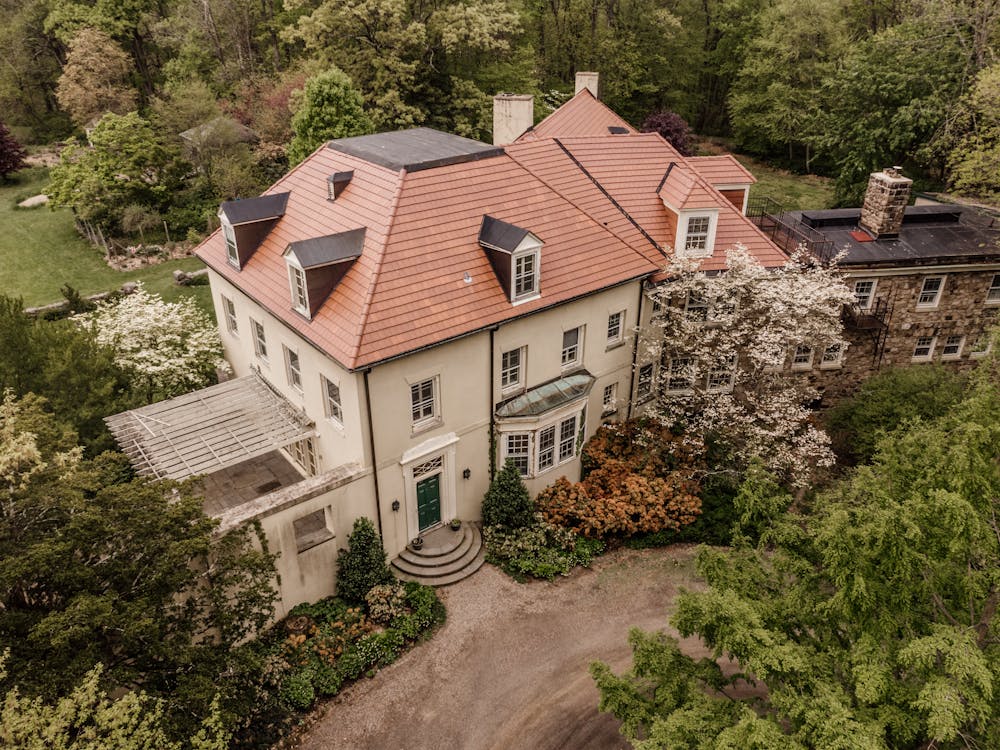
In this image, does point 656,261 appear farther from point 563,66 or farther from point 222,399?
point 563,66

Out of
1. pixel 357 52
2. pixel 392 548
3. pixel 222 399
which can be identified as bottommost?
pixel 392 548

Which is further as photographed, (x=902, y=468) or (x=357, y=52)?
(x=357, y=52)

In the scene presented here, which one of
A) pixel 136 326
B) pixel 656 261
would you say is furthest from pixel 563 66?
pixel 136 326

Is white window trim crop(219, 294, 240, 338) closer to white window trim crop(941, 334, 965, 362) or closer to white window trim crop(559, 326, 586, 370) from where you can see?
white window trim crop(559, 326, 586, 370)

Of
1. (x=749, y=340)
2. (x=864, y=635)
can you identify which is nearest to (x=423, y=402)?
(x=749, y=340)

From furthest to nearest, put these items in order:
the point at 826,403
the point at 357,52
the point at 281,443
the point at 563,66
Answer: the point at 563,66, the point at 357,52, the point at 826,403, the point at 281,443

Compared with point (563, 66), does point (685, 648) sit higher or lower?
lower

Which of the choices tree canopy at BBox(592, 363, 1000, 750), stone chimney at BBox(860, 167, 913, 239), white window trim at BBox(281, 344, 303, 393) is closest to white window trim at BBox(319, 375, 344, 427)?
white window trim at BBox(281, 344, 303, 393)
